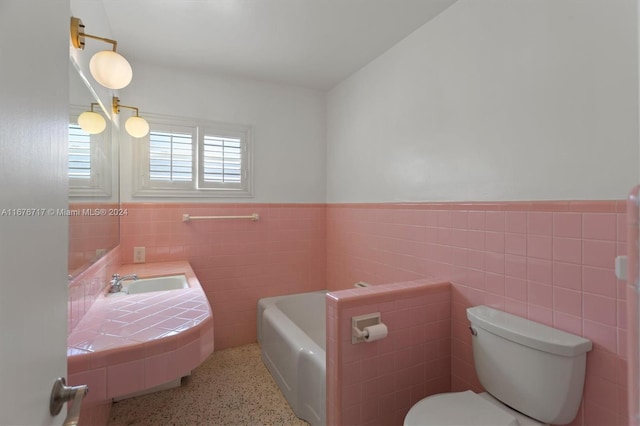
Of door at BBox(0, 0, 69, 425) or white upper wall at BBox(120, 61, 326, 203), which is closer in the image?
door at BBox(0, 0, 69, 425)

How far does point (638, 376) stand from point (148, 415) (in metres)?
2.29

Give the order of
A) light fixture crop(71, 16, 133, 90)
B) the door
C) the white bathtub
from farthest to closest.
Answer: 1. the white bathtub
2. light fixture crop(71, 16, 133, 90)
3. the door

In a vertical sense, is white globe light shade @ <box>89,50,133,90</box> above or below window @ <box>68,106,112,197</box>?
above

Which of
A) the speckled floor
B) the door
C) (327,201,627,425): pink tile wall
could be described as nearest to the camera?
the door

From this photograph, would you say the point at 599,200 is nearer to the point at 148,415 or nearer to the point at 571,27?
the point at 571,27

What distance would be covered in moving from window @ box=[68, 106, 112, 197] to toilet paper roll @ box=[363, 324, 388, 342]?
1.38 meters

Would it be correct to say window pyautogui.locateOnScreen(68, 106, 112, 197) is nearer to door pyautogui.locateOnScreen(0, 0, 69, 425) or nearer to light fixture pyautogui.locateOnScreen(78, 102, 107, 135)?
light fixture pyautogui.locateOnScreen(78, 102, 107, 135)

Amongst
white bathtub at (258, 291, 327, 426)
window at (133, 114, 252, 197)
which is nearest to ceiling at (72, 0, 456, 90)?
window at (133, 114, 252, 197)

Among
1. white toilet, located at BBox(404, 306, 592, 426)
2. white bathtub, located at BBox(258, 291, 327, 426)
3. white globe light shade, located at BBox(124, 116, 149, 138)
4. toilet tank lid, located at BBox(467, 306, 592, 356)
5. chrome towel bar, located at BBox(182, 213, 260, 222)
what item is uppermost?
white globe light shade, located at BBox(124, 116, 149, 138)

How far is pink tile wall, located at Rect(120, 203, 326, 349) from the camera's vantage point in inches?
91.3

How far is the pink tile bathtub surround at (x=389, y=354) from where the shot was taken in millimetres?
1424

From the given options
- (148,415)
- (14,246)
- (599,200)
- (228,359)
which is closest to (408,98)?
(599,200)

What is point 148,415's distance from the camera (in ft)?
5.88

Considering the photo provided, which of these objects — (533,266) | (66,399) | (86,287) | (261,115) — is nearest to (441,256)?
(533,266)
